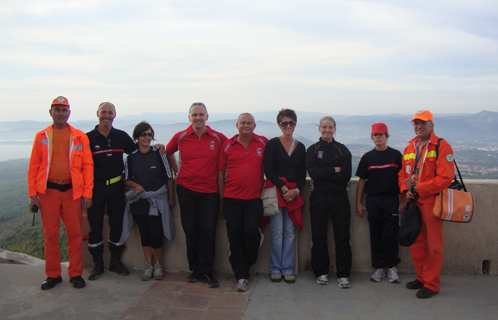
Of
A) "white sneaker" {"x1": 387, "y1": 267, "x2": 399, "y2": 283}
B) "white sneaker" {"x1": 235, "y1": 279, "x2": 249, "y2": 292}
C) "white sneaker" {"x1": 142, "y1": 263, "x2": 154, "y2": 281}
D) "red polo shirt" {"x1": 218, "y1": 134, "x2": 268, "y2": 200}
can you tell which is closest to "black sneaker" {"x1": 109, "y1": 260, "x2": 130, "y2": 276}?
"white sneaker" {"x1": 142, "y1": 263, "x2": 154, "y2": 281}

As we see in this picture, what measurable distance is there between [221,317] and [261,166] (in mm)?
1654

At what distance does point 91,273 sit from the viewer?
4.09 metres

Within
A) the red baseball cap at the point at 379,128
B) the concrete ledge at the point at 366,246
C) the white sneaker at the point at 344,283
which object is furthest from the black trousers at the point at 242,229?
the red baseball cap at the point at 379,128

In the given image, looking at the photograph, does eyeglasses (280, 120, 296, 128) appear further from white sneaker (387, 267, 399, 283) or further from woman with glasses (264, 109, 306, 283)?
white sneaker (387, 267, 399, 283)

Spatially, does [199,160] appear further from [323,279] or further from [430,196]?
[430,196]

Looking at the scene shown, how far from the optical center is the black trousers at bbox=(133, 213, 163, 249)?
13.3 feet

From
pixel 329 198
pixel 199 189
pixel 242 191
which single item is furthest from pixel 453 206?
pixel 199 189

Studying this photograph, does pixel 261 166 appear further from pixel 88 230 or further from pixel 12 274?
pixel 12 274

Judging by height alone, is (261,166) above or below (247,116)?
below

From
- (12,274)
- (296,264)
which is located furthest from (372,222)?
(12,274)

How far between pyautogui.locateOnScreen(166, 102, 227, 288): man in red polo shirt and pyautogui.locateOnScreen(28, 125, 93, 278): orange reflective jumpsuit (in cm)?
111

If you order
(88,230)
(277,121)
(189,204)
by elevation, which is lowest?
(88,230)

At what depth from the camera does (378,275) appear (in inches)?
153

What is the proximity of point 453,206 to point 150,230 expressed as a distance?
11.2 feet
